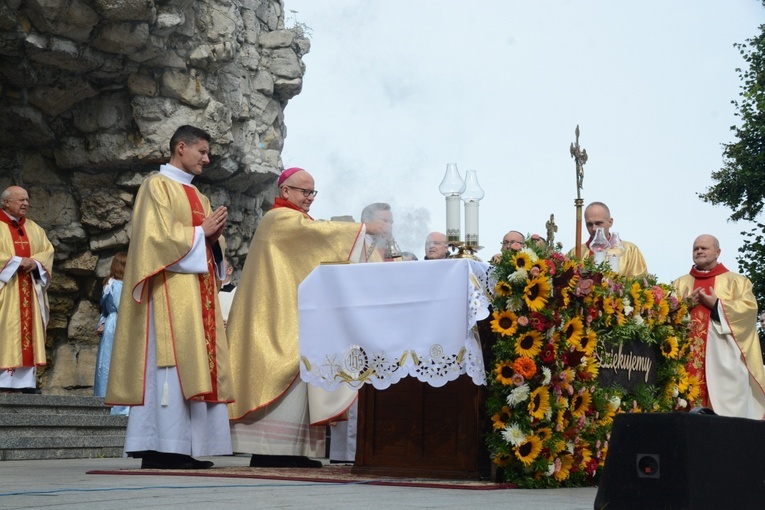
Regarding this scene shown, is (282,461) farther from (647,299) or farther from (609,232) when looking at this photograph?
(609,232)

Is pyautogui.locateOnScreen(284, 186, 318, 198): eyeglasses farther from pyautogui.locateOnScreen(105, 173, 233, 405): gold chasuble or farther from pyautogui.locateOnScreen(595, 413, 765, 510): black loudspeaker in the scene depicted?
pyautogui.locateOnScreen(595, 413, 765, 510): black loudspeaker

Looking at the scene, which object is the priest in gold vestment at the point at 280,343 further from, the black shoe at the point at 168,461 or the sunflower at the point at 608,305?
the sunflower at the point at 608,305

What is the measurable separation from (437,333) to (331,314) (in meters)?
0.72

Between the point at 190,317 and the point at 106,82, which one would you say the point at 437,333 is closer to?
the point at 190,317

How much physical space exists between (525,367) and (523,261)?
0.60m

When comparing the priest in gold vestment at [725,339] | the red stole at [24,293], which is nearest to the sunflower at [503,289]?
the priest in gold vestment at [725,339]

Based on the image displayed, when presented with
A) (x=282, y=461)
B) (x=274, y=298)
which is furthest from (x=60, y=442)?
(x=274, y=298)

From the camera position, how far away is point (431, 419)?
6.52m

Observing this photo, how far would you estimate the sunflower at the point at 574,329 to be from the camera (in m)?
6.38

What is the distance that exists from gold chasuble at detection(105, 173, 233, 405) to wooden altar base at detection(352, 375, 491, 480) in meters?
1.28

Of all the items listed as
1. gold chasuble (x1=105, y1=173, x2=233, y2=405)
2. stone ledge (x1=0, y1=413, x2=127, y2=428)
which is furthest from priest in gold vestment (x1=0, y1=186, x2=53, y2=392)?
gold chasuble (x1=105, y1=173, x2=233, y2=405)

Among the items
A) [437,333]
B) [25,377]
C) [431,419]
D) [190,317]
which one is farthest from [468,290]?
[25,377]

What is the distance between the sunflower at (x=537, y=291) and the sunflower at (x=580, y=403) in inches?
23.2

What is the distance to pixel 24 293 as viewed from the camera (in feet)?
40.4
